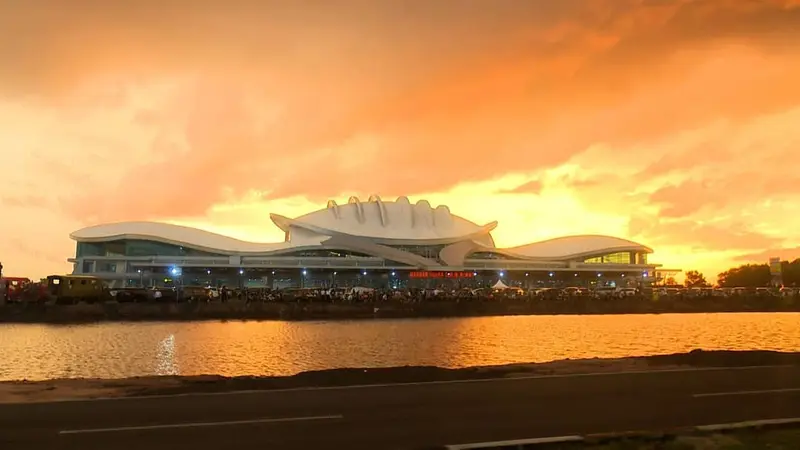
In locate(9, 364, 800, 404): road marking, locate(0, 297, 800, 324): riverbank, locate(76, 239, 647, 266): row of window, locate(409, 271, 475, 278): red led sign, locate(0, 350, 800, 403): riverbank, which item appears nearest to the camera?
locate(9, 364, 800, 404): road marking

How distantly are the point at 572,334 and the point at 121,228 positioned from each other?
267 ft

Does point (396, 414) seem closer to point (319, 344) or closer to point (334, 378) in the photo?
point (334, 378)

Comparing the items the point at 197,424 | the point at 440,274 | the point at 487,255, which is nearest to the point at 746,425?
the point at 197,424

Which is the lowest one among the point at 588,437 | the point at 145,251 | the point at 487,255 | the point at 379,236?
the point at 588,437

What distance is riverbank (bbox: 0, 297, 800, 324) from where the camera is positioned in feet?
141

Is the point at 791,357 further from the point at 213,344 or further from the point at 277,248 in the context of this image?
the point at 277,248

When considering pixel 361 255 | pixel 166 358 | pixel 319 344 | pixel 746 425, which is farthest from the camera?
pixel 361 255

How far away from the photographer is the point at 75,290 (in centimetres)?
4881

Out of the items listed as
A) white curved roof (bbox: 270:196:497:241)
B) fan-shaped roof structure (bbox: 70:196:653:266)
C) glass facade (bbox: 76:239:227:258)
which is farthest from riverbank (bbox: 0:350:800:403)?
white curved roof (bbox: 270:196:497:241)

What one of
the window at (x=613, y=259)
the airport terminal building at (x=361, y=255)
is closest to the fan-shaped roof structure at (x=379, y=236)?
the airport terminal building at (x=361, y=255)

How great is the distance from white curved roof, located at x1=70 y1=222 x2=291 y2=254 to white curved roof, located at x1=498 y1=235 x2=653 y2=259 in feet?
143

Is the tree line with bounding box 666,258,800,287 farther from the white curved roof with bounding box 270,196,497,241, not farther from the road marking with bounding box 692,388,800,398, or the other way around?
the road marking with bounding box 692,388,800,398

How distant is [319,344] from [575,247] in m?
87.6

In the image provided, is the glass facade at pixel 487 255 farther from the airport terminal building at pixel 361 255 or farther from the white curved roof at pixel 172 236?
the white curved roof at pixel 172 236
